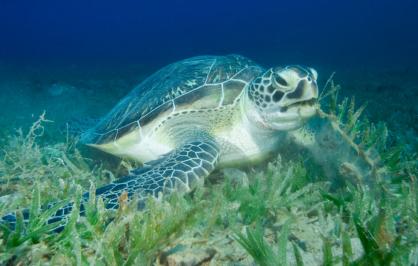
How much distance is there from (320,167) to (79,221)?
5.39 feet

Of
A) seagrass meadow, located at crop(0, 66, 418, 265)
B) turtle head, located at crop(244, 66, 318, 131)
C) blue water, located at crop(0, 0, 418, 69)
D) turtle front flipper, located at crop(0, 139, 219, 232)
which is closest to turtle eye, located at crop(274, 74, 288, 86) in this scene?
turtle head, located at crop(244, 66, 318, 131)

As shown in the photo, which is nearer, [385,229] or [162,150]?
[385,229]

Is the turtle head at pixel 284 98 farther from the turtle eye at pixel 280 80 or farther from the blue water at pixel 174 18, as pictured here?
the blue water at pixel 174 18

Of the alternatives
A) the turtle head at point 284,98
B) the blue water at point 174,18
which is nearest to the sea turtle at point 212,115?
the turtle head at point 284,98

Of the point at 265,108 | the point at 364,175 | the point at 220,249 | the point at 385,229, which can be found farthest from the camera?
the point at 265,108

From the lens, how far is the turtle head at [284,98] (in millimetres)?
2311

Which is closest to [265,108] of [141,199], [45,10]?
[141,199]

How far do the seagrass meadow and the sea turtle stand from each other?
0.20 metres

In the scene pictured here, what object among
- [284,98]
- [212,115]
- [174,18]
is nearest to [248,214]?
[284,98]

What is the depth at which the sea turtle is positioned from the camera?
2.33 metres

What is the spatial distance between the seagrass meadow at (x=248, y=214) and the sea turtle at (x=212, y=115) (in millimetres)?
200

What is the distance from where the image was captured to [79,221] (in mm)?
1344

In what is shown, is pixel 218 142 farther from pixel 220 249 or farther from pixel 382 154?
pixel 220 249

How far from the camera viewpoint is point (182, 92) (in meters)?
2.87
